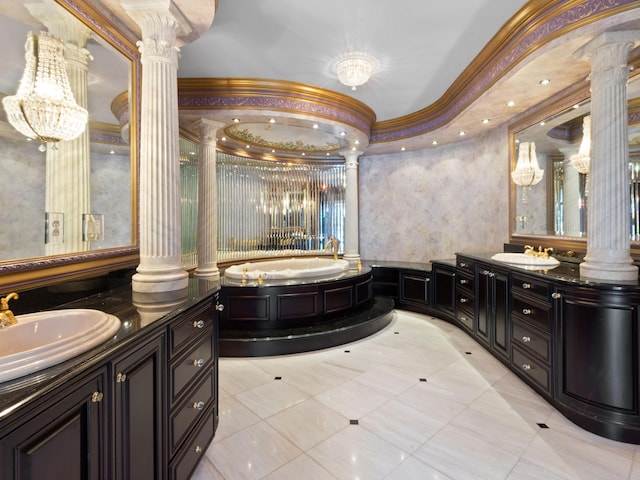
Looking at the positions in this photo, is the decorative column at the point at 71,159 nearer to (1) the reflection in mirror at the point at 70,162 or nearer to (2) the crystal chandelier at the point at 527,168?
(1) the reflection in mirror at the point at 70,162

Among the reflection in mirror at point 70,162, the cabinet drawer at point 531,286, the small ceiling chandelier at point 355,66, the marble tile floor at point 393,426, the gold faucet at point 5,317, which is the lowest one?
the marble tile floor at point 393,426

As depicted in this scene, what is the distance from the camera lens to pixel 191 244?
14.8 ft

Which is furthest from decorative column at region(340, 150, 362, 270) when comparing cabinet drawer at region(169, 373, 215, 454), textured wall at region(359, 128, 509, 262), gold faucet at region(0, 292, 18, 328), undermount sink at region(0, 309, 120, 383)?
gold faucet at region(0, 292, 18, 328)

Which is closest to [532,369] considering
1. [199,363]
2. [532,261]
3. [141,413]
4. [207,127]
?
[532,261]

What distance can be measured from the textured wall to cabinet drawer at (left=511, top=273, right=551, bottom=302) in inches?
64.5

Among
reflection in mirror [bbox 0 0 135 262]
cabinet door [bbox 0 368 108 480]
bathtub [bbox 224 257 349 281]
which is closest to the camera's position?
cabinet door [bbox 0 368 108 480]

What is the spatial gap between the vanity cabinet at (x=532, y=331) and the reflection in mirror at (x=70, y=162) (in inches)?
124

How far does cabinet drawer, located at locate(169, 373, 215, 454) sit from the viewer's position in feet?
4.85

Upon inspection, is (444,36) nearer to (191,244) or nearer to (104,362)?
(104,362)

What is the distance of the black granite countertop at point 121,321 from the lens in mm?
773

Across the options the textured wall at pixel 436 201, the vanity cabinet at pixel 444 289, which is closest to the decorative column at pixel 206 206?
the textured wall at pixel 436 201

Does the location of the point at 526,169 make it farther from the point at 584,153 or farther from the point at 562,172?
the point at 584,153

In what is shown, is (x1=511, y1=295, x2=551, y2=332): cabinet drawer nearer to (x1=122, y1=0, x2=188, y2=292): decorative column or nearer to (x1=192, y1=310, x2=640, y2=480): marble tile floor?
(x1=192, y1=310, x2=640, y2=480): marble tile floor

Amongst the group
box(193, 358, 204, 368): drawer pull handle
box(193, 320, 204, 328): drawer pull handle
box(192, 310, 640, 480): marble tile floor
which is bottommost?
box(192, 310, 640, 480): marble tile floor
